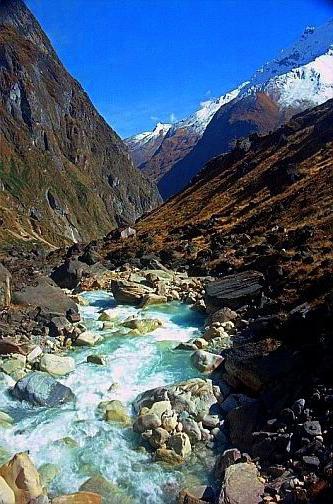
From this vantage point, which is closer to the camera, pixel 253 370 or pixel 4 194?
pixel 253 370

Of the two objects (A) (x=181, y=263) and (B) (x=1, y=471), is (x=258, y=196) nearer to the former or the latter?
(A) (x=181, y=263)

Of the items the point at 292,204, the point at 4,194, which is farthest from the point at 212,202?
the point at 4,194

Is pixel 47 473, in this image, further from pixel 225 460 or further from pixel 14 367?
pixel 14 367

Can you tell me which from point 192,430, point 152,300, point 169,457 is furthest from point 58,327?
point 169,457

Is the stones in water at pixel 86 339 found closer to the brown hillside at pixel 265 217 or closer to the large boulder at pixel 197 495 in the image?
the brown hillside at pixel 265 217

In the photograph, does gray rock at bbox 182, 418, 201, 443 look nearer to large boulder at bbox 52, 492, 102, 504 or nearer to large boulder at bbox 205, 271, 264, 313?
large boulder at bbox 52, 492, 102, 504

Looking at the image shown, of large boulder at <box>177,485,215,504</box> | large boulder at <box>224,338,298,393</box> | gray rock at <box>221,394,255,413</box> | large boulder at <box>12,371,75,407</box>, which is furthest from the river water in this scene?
gray rock at <box>221,394,255,413</box>
